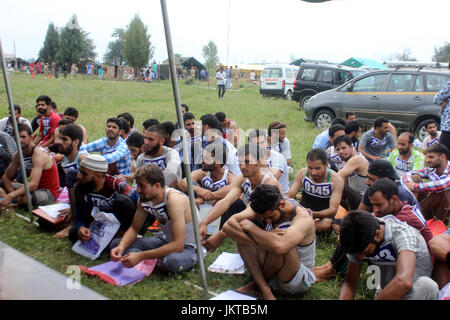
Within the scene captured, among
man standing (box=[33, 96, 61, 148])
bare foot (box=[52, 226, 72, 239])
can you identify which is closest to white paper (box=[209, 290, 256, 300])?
bare foot (box=[52, 226, 72, 239])

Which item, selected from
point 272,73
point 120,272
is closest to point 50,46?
point 272,73

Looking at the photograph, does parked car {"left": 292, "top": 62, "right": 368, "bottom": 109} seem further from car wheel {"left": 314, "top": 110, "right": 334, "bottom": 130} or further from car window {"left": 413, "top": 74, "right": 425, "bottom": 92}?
car window {"left": 413, "top": 74, "right": 425, "bottom": 92}

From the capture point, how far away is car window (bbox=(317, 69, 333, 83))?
13.8 m

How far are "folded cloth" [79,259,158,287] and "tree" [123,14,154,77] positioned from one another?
40742mm

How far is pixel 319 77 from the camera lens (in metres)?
13.9

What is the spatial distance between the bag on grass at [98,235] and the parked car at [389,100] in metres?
8.39

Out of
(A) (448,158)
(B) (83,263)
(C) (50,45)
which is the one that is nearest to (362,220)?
(B) (83,263)

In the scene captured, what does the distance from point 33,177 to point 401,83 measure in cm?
903

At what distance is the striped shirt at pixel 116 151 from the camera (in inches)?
201

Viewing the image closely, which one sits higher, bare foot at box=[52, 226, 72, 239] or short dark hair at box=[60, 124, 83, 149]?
short dark hair at box=[60, 124, 83, 149]

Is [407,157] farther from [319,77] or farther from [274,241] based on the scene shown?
[319,77]

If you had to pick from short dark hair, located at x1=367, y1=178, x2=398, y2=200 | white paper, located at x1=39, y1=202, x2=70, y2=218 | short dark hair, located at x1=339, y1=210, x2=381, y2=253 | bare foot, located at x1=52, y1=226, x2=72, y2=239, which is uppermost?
short dark hair, located at x1=367, y1=178, x2=398, y2=200

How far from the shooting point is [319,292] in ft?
10.7

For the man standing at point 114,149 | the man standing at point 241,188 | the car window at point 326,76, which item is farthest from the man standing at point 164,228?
the car window at point 326,76
